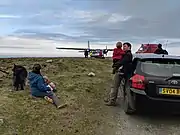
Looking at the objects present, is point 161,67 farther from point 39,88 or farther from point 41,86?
point 39,88

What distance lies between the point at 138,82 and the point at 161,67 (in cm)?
68

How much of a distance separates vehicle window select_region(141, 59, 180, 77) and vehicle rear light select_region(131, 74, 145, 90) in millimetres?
202

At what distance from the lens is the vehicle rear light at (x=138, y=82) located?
7.65 meters

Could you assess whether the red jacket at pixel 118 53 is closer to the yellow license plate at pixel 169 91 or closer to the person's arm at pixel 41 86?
the person's arm at pixel 41 86

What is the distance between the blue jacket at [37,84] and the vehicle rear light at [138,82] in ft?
9.53

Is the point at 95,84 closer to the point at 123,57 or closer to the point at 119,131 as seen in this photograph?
the point at 123,57

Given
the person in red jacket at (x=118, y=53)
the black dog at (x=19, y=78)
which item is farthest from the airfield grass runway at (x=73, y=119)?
the person in red jacket at (x=118, y=53)

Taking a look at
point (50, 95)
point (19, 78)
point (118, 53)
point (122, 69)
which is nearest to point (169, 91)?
point (122, 69)

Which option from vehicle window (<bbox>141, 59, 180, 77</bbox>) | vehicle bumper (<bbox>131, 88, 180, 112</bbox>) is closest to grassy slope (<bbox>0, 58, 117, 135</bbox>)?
vehicle bumper (<bbox>131, 88, 180, 112</bbox>)

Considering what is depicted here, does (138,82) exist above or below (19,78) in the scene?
above

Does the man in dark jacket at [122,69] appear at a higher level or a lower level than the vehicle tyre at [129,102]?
higher

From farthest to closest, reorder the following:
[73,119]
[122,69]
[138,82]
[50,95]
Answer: [50,95] < [122,69] < [73,119] < [138,82]

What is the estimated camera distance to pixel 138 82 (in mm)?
7734

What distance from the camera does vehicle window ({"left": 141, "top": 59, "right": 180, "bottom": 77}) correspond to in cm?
772
